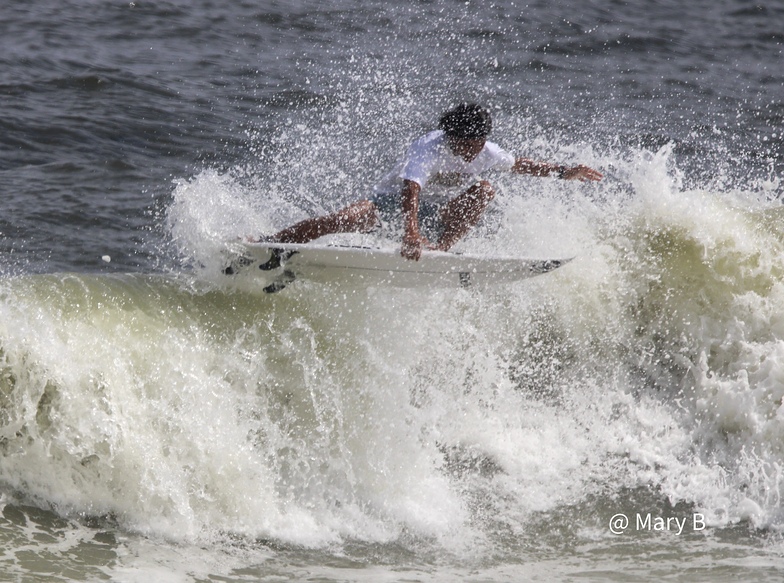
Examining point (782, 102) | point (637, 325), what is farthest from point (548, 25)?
point (637, 325)

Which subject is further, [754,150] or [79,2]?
[79,2]

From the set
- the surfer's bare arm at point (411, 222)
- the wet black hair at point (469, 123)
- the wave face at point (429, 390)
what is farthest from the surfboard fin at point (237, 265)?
the wet black hair at point (469, 123)

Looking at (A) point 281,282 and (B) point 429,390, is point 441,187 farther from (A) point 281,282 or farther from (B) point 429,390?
(B) point 429,390

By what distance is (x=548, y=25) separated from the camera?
15609mm

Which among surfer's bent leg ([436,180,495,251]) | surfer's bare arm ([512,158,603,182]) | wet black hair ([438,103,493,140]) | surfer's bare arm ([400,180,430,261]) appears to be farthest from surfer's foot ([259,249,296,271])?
surfer's bare arm ([512,158,603,182])

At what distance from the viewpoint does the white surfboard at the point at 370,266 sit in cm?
595

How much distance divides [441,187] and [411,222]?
585 mm

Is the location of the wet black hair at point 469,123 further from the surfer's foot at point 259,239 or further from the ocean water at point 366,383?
the surfer's foot at point 259,239

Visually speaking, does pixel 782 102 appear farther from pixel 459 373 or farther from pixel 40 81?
pixel 40 81

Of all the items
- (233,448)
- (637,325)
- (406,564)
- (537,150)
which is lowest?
(406,564)

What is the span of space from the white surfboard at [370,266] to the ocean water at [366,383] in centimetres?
17

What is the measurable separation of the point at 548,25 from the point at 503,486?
38.1 ft

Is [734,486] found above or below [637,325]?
below

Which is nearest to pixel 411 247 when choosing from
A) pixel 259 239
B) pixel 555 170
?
pixel 259 239
